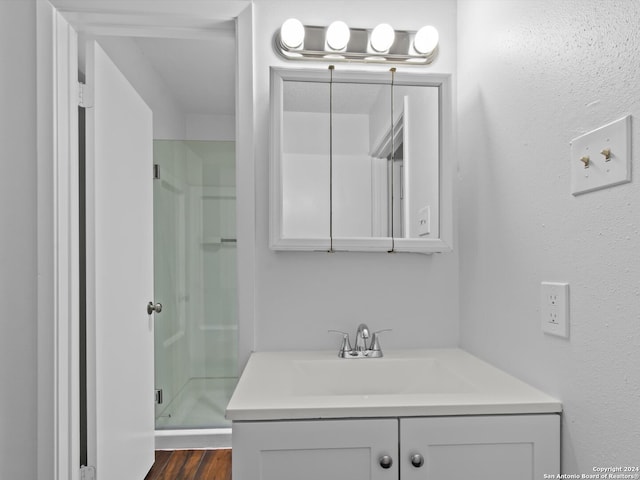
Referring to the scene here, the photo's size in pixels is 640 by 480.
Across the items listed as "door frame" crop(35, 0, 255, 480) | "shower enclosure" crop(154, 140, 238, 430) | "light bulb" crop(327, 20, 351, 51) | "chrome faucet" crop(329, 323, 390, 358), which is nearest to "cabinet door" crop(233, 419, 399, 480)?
"chrome faucet" crop(329, 323, 390, 358)

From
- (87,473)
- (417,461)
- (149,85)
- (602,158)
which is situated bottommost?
(87,473)

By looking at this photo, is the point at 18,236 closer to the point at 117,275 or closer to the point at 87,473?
the point at 117,275

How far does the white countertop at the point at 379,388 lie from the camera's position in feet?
2.99

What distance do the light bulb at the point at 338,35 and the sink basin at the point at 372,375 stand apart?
1045 mm

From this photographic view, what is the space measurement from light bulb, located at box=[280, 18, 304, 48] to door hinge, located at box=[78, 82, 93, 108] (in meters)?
0.75

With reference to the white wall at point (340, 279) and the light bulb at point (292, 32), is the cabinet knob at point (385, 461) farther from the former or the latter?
the light bulb at point (292, 32)

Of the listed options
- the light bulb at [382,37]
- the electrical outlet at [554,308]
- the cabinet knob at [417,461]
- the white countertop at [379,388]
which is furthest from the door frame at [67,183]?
the electrical outlet at [554,308]

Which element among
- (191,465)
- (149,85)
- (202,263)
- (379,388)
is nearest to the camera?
(379,388)

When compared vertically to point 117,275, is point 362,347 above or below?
below

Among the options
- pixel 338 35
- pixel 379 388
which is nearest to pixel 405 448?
pixel 379 388

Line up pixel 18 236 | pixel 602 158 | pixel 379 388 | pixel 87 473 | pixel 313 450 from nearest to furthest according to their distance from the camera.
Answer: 1. pixel 602 158
2. pixel 313 450
3. pixel 379 388
4. pixel 18 236
5. pixel 87 473

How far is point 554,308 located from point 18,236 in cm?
160

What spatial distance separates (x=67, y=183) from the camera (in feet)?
4.82

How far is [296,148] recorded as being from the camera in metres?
1.44
